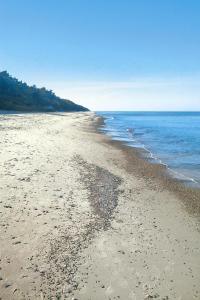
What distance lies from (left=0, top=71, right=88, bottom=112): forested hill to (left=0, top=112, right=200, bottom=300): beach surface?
7245 centimetres

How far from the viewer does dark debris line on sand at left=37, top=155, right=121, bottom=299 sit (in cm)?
642

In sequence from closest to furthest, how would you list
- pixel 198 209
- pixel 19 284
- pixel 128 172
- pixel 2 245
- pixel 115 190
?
pixel 19 284 → pixel 2 245 → pixel 198 209 → pixel 115 190 → pixel 128 172

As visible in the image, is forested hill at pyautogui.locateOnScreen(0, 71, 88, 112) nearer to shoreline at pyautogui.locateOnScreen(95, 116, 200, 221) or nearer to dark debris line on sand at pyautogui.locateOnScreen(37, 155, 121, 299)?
shoreline at pyautogui.locateOnScreen(95, 116, 200, 221)

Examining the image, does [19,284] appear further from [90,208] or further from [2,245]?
[90,208]

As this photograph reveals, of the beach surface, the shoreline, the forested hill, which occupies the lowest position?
the shoreline

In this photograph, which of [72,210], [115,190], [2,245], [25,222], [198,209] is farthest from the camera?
[115,190]

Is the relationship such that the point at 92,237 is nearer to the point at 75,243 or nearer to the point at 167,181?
the point at 75,243

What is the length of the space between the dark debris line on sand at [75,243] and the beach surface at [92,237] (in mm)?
20

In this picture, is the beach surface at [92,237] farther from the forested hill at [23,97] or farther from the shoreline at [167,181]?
the forested hill at [23,97]

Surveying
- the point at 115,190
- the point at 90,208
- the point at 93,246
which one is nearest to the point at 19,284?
the point at 93,246

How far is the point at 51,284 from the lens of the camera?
6.41 metres

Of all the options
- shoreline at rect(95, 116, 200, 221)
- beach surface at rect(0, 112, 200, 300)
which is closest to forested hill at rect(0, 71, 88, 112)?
shoreline at rect(95, 116, 200, 221)

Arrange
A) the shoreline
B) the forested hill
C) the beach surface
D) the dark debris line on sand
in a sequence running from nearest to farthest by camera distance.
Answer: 1. the dark debris line on sand
2. the beach surface
3. the shoreline
4. the forested hill

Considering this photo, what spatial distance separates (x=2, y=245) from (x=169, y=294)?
3821mm
